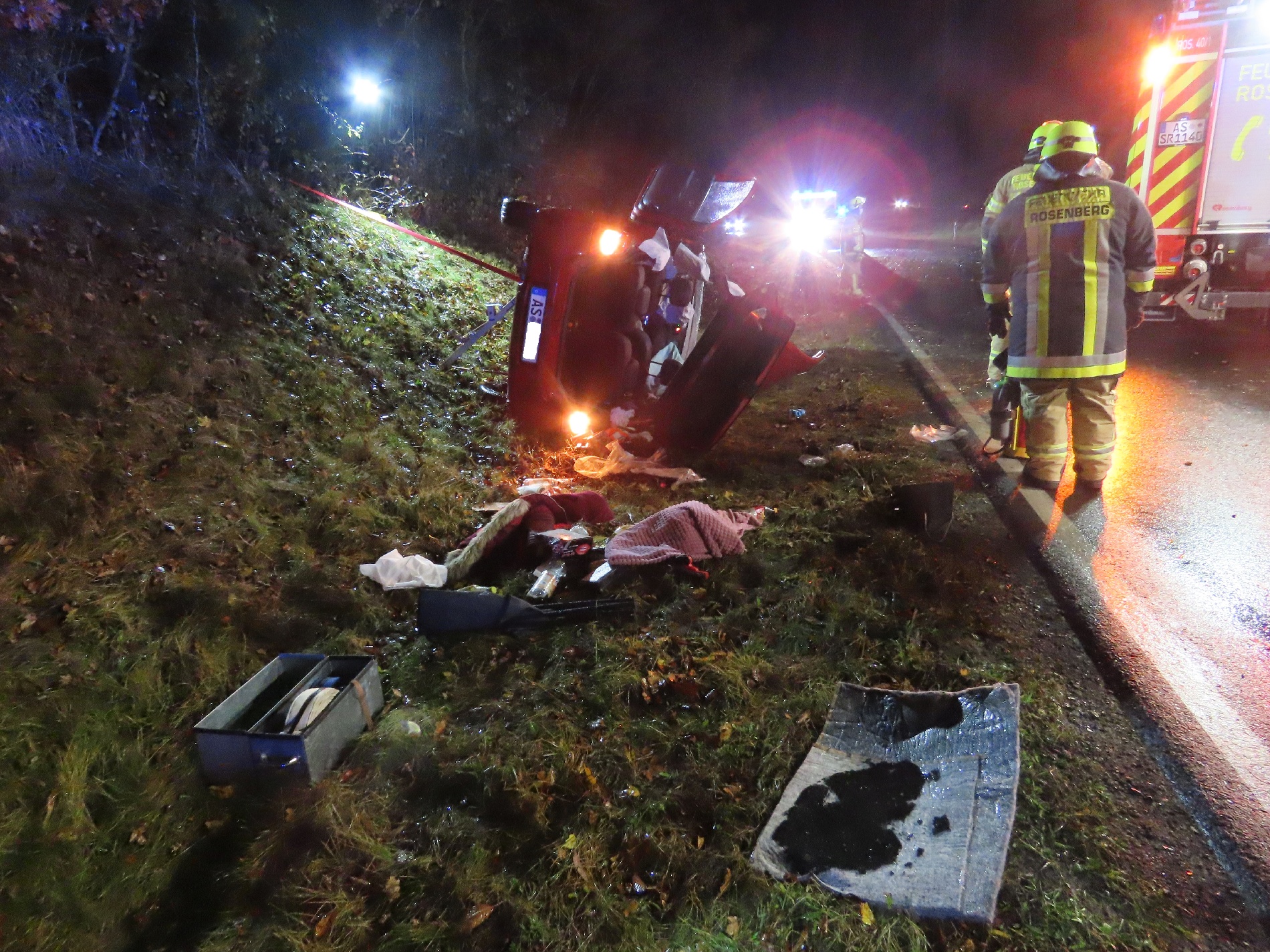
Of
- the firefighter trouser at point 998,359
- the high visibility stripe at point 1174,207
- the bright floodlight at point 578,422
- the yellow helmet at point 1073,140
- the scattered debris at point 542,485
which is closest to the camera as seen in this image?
the yellow helmet at point 1073,140

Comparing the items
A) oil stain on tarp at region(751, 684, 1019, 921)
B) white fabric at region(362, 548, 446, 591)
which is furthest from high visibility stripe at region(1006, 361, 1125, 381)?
white fabric at region(362, 548, 446, 591)

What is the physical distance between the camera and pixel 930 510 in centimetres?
397

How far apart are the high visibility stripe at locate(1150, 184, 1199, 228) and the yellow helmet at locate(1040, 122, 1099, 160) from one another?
439cm

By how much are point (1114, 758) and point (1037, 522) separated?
195 cm

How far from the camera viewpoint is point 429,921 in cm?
199

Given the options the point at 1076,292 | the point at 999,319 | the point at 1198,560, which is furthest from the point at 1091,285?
the point at 1198,560

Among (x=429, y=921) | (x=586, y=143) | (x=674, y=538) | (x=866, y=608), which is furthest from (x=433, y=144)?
(x=429, y=921)

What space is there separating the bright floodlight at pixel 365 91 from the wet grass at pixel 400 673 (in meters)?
6.57

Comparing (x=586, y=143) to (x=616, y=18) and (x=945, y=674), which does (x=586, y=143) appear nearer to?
(x=616, y=18)

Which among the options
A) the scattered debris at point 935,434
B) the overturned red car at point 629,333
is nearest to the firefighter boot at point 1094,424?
the scattered debris at point 935,434

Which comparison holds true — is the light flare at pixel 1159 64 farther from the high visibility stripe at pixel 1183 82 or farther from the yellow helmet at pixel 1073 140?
the yellow helmet at pixel 1073 140

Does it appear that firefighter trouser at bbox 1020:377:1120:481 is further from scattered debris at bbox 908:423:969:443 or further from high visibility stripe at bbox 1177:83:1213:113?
high visibility stripe at bbox 1177:83:1213:113

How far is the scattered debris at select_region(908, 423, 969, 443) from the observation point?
5582 mm

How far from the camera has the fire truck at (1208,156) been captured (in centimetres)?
714
